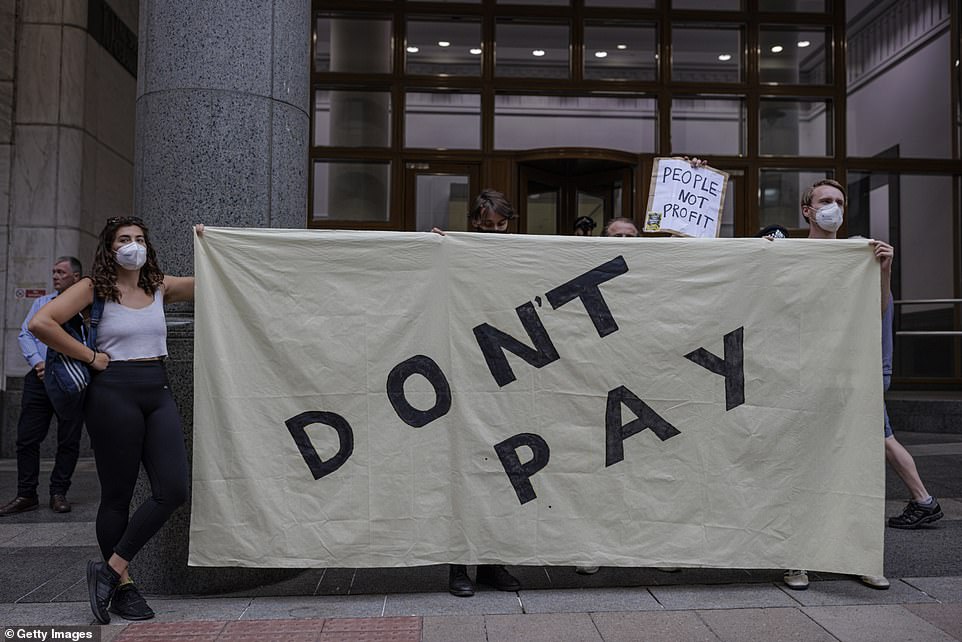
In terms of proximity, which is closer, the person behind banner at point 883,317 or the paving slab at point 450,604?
the paving slab at point 450,604

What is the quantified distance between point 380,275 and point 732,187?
25.9 ft

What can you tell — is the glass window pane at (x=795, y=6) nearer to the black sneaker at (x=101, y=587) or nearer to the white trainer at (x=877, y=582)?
the white trainer at (x=877, y=582)

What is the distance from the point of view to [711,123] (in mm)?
11414

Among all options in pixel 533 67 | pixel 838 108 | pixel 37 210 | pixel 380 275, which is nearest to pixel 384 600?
pixel 380 275

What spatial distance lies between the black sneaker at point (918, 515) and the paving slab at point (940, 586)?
101 cm

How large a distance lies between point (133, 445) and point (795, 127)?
9.73 metres

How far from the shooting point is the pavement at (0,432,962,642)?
4.04 meters

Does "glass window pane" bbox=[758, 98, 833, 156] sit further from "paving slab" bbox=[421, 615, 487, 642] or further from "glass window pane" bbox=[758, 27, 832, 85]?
"paving slab" bbox=[421, 615, 487, 642]

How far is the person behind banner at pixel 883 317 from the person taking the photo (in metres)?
4.73

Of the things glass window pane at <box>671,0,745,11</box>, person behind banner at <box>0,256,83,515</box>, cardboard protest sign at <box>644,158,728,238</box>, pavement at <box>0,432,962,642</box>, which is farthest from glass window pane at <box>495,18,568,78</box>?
pavement at <box>0,432,962,642</box>

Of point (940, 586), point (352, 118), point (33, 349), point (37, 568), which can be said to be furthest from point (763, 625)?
point (352, 118)

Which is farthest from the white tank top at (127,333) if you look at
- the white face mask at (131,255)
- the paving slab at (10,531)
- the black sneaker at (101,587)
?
the paving slab at (10,531)

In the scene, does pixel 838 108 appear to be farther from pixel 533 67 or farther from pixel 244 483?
pixel 244 483

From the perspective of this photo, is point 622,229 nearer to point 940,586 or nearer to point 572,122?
point 940,586
